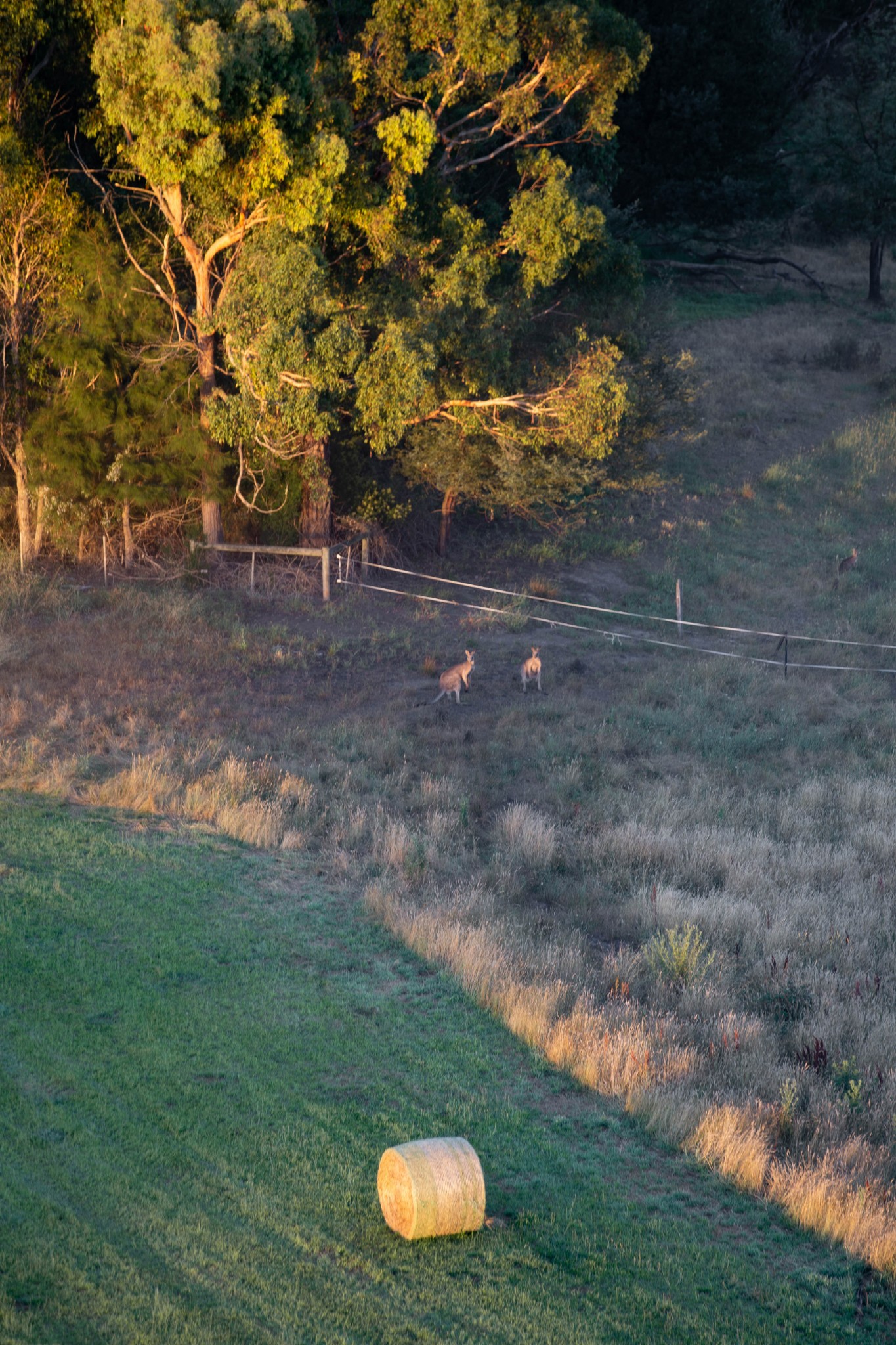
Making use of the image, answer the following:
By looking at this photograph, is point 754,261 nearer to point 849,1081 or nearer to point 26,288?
point 26,288

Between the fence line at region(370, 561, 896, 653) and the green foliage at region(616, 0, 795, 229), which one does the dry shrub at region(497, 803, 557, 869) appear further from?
the green foliage at region(616, 0, 795, 229)

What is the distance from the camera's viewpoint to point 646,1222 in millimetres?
5676

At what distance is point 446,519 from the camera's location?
24.7 meters

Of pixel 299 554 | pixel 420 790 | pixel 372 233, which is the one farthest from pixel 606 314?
pixel 420 790

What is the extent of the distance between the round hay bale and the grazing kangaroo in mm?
21848

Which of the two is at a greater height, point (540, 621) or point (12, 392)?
point (12, 392)

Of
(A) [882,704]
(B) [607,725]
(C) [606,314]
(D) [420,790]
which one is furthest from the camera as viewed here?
(C) [606,314]

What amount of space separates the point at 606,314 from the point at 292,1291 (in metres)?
21.6

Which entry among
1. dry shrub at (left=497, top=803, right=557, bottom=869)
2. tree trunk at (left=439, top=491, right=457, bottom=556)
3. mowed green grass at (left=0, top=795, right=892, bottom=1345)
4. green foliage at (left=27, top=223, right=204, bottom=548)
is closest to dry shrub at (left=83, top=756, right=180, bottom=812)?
mowed green grass at (left=0, top=795, right=892, bottom=1345)

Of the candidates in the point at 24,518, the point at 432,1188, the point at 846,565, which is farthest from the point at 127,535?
the point at 432,1188

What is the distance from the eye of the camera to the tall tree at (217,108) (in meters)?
16.0

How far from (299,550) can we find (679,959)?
13.2m

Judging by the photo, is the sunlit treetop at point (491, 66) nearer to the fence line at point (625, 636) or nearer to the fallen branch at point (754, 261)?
the fence line at point (625, 636)

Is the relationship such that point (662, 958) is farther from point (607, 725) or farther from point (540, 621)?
point (540, 621)
